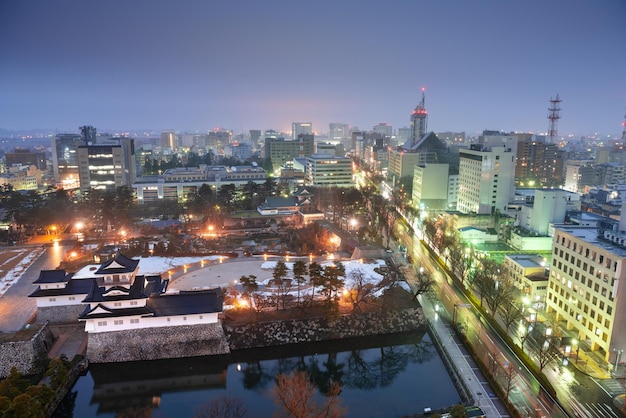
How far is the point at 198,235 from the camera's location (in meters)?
30.5

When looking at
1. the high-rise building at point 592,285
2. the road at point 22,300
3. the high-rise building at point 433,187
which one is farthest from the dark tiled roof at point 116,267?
the high-rise building at point 433,187

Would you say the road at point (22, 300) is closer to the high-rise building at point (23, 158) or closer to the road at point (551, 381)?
the road at point (551, 381)

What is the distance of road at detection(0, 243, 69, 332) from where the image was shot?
17.8 meters

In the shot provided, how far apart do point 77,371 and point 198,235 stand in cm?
1555

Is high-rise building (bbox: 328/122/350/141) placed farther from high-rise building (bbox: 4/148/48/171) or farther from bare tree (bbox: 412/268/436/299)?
bare tree (bbox: 412/268/436/299)

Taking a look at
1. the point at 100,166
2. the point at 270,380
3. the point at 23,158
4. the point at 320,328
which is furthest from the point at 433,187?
the point at 23,158

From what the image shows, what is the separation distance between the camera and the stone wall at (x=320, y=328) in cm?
1725

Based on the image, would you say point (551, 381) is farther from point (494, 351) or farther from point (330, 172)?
point (330, 172)

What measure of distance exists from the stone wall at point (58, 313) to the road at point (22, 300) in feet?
2.27

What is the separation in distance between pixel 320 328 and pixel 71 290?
418 inches

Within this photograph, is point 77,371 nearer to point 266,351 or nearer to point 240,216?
point 266,351

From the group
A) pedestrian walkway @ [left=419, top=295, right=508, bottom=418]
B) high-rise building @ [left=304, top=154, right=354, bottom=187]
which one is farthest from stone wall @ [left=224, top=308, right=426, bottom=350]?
high-rise building @ [left=304, top=154, right=354, bottom=187]

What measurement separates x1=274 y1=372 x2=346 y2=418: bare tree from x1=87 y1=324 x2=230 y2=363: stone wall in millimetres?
3375

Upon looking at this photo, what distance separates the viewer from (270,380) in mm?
15586
